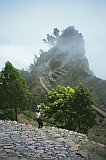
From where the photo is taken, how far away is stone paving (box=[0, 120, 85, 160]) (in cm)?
1108

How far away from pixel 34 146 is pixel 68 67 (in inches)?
1779

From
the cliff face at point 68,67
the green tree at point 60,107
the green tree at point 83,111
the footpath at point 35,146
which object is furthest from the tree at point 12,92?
the cliff face at point 68,67

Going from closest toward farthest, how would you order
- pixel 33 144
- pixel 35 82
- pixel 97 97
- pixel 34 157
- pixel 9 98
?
1. pixel 34 157
2. pixel 33 144
3. pixel 9 98
4. pixel 97 97
5. pixel 35 82

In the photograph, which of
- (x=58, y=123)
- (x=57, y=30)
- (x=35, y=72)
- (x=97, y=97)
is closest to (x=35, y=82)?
(x=35, y=72)

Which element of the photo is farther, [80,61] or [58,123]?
[80,61]

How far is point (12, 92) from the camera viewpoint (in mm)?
23953

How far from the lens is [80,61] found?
58094 mm

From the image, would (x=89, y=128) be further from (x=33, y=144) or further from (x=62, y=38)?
(x=62, y=38)

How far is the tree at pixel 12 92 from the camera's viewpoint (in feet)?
78.2

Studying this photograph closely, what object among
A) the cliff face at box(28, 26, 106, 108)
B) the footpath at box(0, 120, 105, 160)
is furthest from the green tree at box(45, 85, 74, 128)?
the cliff face at box(28, 26, 106, 108)

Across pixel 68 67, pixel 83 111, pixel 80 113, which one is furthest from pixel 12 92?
pixel 68 67

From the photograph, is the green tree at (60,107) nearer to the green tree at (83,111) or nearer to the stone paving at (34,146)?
the green tree at (83,111)

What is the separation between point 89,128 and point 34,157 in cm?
1224

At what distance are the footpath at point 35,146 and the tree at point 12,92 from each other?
7481 mm
